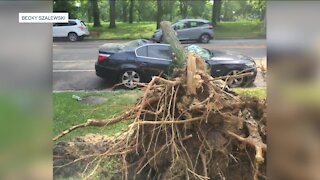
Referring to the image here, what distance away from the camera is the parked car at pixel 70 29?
10.5ft

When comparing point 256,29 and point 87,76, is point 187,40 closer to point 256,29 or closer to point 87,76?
point 256,29

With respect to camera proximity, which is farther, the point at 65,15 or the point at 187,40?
the point at 187,40

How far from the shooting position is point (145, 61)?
11.4 feet

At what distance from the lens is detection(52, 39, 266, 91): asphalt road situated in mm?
3271

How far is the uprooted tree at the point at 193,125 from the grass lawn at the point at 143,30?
0.74ft

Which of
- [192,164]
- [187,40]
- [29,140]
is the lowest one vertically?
[192,164]

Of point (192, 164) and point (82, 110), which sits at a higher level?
point (82, 110)

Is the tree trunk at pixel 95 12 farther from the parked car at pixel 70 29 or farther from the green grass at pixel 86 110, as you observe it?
the green grass at pixel 86 110

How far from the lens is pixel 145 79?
3.49 meters

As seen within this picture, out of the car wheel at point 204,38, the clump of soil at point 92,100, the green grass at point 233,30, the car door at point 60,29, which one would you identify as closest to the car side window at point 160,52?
the car wheel at point 204,38

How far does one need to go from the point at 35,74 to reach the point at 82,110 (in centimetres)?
45

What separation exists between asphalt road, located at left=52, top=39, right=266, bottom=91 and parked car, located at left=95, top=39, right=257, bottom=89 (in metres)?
0.05

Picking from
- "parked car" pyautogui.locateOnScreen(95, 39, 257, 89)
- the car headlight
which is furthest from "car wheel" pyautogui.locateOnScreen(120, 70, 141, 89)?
the car headlight

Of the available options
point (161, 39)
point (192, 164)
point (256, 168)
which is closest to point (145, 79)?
point (161, 39)
